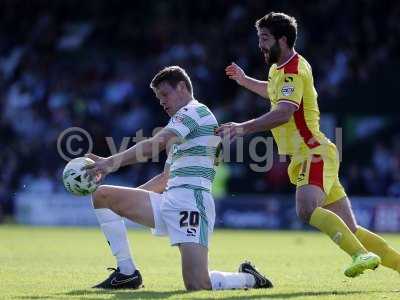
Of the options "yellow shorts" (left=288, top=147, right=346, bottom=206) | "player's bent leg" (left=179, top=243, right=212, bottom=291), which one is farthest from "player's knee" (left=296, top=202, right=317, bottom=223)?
"player's bent leg" (left=179, top=243, right=212, bottom=291)

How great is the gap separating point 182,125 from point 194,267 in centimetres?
115

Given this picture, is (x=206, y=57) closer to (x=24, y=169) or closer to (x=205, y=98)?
(x=205, y=98)

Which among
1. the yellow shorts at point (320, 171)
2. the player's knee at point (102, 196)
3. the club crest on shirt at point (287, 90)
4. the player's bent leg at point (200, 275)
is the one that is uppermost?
the club crest on shirt at point (287, 90)

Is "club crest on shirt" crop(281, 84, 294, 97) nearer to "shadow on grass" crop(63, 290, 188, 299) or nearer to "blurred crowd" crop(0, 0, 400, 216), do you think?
"shadow on grass" crop(63, 290, 188, 299)

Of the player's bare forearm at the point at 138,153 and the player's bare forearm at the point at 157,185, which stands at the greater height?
the player's bare forearm at the point at 138,153

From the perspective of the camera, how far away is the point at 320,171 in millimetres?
8680

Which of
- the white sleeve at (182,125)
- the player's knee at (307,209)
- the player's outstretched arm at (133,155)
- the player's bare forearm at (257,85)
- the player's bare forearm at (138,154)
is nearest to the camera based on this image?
the player's outstretched arm at (133,155)

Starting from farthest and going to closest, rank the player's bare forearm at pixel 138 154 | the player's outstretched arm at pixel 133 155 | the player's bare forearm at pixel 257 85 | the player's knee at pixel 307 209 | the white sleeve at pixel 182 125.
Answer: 1. the player's bare forearm at pixel 257 85
2. the player's knee at pixel 307 209
3. the white sleeve at pixel 182 125
4. the player's bare forearm at pixel 138 154
5. the player's outstretched arm at pixel 133 155

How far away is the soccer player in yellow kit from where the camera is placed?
8547 mm

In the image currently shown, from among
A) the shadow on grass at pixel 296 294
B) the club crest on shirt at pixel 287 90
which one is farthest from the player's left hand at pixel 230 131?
the shadow on grass at pixel 296 294

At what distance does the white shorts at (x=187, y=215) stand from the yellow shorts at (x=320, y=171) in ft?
2.88

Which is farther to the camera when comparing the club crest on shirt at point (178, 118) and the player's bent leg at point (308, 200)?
the player's bent leg at point (308, 200)

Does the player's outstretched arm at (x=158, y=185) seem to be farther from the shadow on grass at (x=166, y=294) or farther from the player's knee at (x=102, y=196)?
the shadow on grass at (x=166, y=294)

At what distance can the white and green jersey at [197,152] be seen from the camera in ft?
27.2
